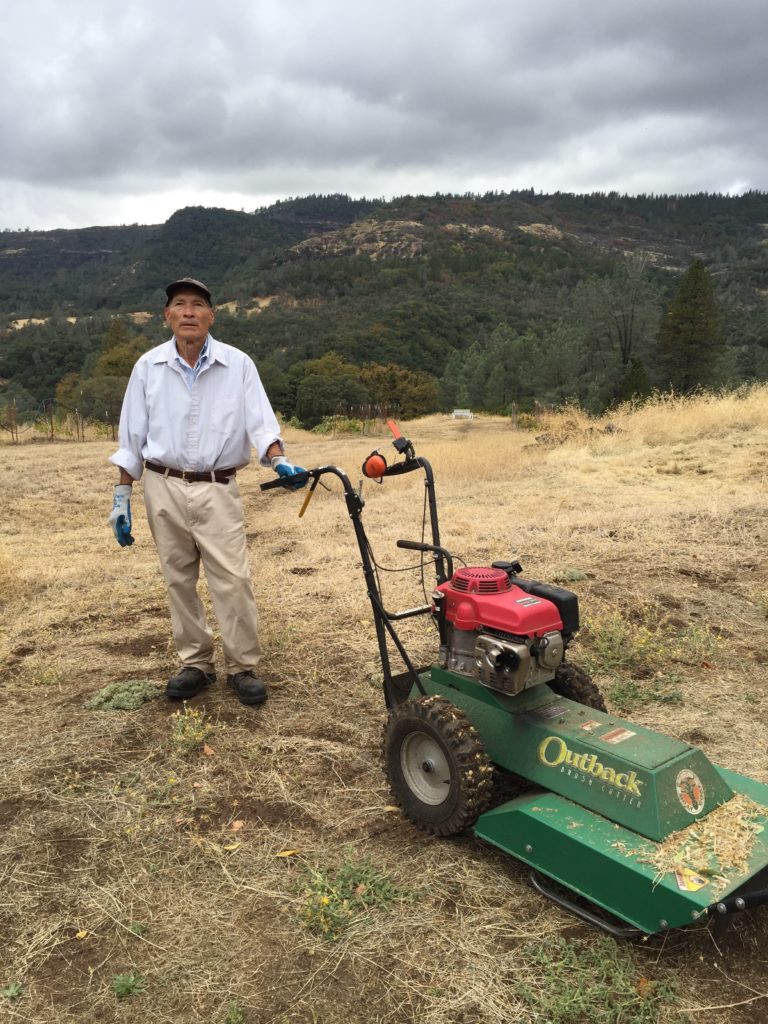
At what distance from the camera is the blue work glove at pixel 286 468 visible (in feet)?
11.7

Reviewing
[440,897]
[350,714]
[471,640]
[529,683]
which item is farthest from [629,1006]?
[350,714]

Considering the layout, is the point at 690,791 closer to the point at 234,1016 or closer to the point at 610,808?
the point at 610,808

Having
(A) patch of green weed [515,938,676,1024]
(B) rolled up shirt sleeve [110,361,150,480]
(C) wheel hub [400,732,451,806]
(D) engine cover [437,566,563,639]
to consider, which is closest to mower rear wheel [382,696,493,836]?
(C) wheel hub [400,732,451,806]

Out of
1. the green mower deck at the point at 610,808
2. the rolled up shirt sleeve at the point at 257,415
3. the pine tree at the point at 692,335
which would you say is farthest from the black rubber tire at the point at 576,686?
the pine tree at the point at 692,335

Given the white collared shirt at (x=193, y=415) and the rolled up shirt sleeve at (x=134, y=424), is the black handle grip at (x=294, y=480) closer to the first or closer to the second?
the white collared shirt at (x=193, y=415)

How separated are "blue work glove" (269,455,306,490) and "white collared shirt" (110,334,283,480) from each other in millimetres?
119

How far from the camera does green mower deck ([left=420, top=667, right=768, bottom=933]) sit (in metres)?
2.29

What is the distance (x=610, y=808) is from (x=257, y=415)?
264cm

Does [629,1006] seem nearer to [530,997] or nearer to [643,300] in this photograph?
[530,997]

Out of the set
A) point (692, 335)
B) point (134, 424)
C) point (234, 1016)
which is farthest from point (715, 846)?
point (692, 335)

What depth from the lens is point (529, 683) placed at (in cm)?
299

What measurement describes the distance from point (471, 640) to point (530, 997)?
1296 mm

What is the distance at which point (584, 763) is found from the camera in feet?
8.83

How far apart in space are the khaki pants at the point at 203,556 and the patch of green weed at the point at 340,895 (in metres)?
1.68
